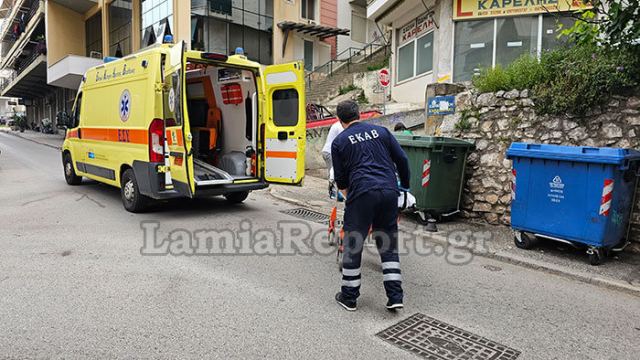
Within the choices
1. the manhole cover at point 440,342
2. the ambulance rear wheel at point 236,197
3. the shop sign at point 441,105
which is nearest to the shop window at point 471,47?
the shop sign at point 441,105

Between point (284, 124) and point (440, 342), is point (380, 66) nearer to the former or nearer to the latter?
point (284, 124)

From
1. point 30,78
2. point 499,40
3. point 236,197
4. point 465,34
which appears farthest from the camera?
point 30,78

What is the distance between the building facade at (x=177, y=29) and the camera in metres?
21.6

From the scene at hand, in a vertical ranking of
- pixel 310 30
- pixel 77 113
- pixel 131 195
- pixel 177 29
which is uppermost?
pixel 310 30

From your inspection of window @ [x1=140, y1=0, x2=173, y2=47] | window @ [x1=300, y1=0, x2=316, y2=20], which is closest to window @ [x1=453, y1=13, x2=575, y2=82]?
window @ [x1=140, y1=0, x2=173, y2=47]

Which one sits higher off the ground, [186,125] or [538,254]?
[186,125]

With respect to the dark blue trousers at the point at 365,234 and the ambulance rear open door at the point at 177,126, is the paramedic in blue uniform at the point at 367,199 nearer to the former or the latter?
the dark blue trousers at the point at 365,234

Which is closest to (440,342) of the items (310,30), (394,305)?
(394,305)

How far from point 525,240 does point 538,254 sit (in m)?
0.25

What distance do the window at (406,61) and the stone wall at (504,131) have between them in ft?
34.0

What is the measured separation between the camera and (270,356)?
9.89 ft

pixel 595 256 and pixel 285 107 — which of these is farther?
pixel 285 107

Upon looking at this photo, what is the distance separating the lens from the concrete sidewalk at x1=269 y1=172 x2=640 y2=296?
466 centimetres

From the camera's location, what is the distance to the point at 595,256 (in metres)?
4.98
